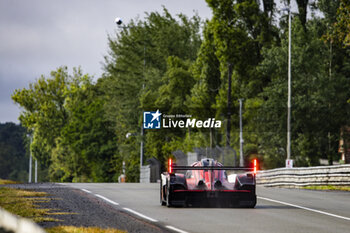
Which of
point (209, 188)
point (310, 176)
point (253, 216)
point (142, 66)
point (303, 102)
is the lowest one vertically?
point (253, 216)

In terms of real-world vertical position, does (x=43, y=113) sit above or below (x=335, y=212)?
above

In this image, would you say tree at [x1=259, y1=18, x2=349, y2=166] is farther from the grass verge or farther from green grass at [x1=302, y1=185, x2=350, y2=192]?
the grass verge

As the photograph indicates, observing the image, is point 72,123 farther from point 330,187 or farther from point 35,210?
point 35,210

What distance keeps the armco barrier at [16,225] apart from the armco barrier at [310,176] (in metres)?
22.3

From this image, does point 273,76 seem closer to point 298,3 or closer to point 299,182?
point 298,3

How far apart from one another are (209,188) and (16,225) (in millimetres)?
10727

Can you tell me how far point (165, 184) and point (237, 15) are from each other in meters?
45.3

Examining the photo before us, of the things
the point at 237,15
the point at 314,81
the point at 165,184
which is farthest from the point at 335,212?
the point at 237,15

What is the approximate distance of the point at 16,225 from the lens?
5.16 metres

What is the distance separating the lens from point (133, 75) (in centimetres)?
7431

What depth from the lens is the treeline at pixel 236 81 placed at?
187ft

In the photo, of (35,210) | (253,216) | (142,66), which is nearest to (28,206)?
(35,210)

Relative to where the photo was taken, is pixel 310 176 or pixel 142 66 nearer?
pixel 310 176

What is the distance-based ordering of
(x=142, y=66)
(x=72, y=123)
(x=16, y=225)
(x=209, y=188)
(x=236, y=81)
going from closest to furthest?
(x=16, y=225), (x=209, y=188), (x=236, y=81), (x=142, y=66), (x=72, y=123)
